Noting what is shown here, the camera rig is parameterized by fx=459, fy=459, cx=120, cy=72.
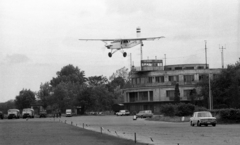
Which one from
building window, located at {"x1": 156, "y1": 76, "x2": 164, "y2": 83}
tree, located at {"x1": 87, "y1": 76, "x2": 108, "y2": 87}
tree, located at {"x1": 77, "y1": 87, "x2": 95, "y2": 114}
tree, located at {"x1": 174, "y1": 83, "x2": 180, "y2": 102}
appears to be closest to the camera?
tree, located at {"x1": 174, "y1": 83, "x2": 180, "y2": 102}

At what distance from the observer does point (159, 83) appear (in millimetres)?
124188

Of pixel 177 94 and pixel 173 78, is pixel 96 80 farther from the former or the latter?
pixel 177 94

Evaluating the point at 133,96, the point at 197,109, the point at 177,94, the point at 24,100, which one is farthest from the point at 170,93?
the point at 24,100

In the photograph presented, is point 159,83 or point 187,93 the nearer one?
point 187,93

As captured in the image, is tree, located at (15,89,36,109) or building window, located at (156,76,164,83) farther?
tree, located at (15,89,36,109)

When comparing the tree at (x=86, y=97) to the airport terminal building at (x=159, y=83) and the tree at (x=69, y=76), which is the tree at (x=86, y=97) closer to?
the airport terminal building at (x=159, y=83)

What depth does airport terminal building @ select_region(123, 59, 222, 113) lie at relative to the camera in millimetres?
120750

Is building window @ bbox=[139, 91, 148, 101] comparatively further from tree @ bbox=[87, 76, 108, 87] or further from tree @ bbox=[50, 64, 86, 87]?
tree @ bbox=[50, 64, 86, 87]

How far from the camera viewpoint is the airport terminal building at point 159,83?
120750 millimetres

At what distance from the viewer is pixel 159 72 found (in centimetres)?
12538

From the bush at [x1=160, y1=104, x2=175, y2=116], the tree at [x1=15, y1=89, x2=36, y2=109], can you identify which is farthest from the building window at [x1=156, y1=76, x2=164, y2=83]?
the tree at [x1=15, y1=89, x2=36, y2=109]

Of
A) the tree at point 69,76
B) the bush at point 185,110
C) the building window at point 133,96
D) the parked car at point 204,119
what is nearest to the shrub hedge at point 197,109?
the bush at point 185,110

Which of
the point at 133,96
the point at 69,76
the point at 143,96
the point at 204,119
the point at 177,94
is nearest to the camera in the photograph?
the point at 204,119

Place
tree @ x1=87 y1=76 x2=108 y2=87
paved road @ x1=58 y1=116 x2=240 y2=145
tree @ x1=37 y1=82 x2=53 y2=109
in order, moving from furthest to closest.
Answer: tree @ x1=87 y1=76 x2=108 y2=87 < tree @ x1=37 y1=82 x2=53 y2=109 < paved road @ x1=58 y1=116 x2=240 y2=145
